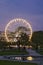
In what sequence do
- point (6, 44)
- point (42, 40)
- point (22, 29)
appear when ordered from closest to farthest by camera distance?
1. point (22, 29)
2. point (6, 44)
3. point (42, 40)

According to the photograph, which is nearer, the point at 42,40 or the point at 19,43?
the point at 19,43

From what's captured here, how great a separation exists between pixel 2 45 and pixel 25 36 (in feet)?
22.6

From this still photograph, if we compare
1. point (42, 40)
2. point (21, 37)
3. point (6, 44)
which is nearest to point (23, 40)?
point (21, 37)

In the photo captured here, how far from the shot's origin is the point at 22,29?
77.2 metres

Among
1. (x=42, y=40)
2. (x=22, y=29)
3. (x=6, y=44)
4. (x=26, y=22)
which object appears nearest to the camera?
(x=26, y=22)

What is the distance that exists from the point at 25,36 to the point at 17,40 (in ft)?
8.49

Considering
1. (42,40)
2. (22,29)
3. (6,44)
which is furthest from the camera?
(42,40)

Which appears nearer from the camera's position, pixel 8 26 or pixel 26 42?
pixel 8 26

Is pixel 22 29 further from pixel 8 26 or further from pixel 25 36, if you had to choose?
pixel 8 26

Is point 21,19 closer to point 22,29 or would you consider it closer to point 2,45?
point 22,29

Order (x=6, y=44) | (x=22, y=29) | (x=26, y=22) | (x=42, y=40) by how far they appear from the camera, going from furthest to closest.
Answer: (x=42, y=40) < (x=6, y=44) < (x=22, y=29) < (x=26, y=22)

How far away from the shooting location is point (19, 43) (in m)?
78.6

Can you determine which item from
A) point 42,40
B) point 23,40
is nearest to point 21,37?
point 23,40

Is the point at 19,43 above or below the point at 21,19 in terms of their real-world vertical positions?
below
